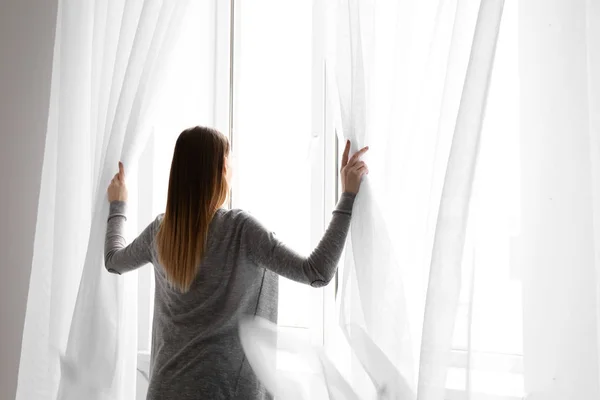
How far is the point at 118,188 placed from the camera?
156 cm

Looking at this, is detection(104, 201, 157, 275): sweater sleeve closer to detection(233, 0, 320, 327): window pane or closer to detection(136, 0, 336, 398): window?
detection(136, 0, 336, 398): window

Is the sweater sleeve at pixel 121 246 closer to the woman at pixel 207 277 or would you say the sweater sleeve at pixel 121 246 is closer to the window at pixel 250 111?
the woman at pixel 207 277

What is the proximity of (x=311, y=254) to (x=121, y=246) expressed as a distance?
1.81ft

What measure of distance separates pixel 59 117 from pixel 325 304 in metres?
0.95

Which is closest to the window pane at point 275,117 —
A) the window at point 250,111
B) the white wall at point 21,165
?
the window at point 250,111

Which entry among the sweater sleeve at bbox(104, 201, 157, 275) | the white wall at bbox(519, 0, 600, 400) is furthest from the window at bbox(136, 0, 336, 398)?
the white wall at bbox(519, 0, 600, 400)

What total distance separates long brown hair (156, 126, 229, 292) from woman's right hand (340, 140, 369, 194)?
290mm

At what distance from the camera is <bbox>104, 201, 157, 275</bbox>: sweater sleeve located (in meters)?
1.42

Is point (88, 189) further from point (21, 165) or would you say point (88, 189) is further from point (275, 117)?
point (275, 117)

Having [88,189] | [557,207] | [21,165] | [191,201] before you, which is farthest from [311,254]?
[21,165]

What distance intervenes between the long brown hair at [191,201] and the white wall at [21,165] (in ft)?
2.65

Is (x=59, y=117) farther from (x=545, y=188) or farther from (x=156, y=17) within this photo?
(x=545, y=188)

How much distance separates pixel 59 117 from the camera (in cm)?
172

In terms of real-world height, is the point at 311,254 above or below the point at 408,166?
below
